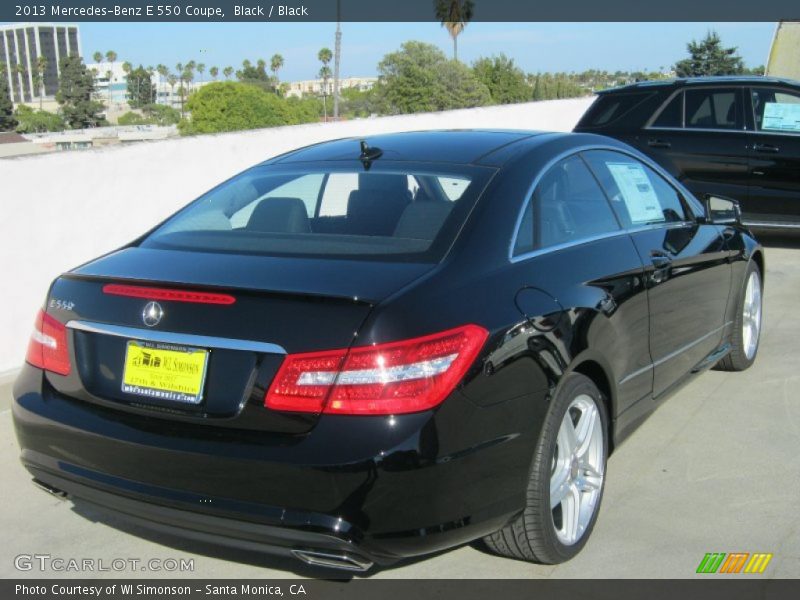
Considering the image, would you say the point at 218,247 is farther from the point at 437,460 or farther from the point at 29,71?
the point at 29,71

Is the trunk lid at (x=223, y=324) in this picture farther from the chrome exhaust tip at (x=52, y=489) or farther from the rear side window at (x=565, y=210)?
the rear side window at (x=565, y=210)

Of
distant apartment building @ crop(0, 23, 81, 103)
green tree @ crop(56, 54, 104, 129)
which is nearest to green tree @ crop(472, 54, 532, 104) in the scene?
green tree @ crop(56, 54, 104, 129)

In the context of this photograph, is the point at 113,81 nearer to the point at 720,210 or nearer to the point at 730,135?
the point at 730,135

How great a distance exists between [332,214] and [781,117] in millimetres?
7575

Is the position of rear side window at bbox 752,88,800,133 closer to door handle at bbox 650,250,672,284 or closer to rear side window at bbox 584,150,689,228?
rear side window at bbox 584,150,689,228

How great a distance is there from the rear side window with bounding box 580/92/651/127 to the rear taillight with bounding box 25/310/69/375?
8292 mm

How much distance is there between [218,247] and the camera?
11.4 feet

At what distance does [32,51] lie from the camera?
15450cm

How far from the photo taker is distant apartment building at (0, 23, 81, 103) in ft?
488

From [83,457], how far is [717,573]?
2287mm

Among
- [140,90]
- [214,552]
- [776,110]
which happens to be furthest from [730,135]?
[140,90]

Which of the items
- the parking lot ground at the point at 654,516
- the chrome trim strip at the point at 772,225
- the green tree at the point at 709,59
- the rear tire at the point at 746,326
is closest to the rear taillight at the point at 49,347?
the parking lot ground at the point at 654,516
